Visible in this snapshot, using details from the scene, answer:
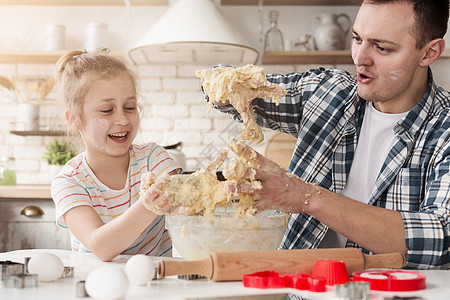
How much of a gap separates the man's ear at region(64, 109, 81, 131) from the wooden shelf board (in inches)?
71.9

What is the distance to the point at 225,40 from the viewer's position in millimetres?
2320

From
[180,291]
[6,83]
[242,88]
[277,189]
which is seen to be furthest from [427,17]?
[6,83]

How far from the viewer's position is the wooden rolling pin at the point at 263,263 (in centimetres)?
88

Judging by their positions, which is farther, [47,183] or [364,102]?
[47,183]

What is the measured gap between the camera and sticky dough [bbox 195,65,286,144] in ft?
3.94

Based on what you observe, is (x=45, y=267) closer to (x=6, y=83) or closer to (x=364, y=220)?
(x=364, y=220)

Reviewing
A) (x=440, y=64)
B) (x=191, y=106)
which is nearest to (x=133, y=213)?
(x=191, y=106)

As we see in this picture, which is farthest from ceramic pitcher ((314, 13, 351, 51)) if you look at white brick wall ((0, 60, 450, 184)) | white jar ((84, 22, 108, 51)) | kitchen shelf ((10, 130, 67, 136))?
kitchen shelf ((10, 130, 67, 136))

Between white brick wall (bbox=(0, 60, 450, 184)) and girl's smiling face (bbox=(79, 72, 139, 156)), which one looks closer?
girl's smiling face (bbox=(79, 72, 139, 156))

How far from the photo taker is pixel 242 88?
4.07 ft

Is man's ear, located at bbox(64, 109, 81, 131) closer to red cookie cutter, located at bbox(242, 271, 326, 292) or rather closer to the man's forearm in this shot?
the man's forearm

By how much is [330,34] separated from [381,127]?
178 centimetres

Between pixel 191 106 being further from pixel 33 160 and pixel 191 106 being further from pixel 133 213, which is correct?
pixel 133 213

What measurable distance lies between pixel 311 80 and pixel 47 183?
2.27 m
